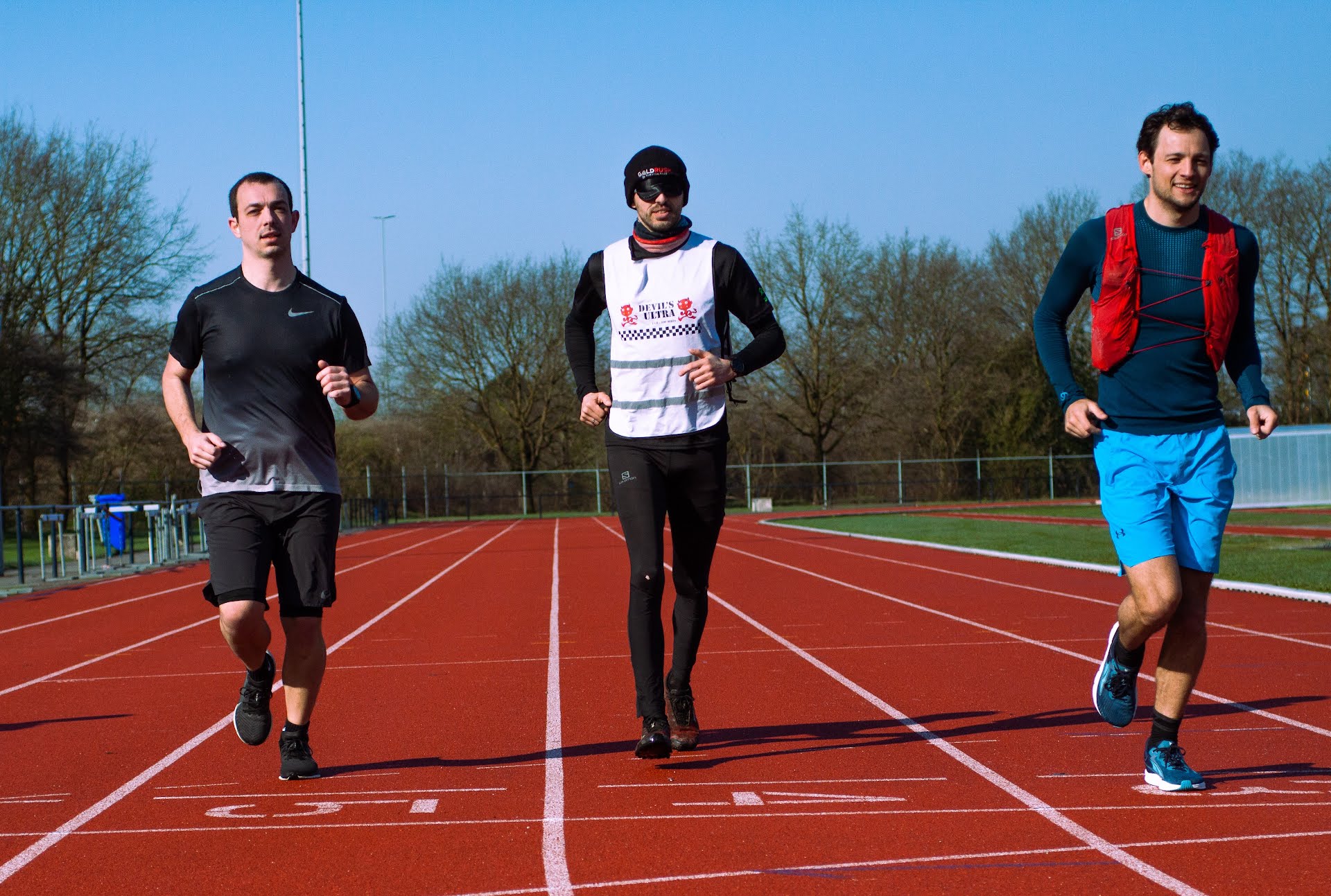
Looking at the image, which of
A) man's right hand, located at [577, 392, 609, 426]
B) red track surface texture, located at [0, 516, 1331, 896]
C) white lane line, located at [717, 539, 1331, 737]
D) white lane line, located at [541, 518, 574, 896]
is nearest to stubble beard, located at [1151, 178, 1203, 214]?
red track surface texture, located at [0, 516, 1331, 896]

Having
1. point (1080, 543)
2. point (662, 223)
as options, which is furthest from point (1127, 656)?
point (1080, 543)

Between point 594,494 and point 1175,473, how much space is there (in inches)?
1748

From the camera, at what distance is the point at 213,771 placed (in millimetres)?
5055

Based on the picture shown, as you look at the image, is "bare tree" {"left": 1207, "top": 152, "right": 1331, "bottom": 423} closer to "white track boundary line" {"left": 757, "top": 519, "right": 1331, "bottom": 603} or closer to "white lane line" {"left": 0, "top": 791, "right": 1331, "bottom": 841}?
"white track boundary line" {"left": 757, "top": 519, "right": 1331, "bottom": 603}

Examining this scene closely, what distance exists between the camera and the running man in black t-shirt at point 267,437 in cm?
455

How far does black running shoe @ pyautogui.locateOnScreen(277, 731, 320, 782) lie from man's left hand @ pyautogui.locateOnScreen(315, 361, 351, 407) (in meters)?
1.21

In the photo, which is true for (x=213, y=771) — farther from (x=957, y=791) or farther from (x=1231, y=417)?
(x=1231, y=417)

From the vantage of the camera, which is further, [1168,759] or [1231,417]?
[1231,417]

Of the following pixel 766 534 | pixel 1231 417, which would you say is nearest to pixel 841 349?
pixel 1231 417

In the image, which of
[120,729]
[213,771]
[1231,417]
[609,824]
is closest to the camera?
[609,824]

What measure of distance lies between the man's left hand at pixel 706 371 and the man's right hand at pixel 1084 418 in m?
1.24

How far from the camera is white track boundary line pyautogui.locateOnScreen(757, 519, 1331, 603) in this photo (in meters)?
10.6

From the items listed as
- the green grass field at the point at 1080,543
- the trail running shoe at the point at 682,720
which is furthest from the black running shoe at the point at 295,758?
the green grass field at the point at 1080,543

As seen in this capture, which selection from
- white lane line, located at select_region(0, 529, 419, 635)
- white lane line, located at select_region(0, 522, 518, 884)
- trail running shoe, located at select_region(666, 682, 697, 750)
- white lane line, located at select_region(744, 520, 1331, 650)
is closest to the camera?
white lane line, located at select_region(0, 522, 518, 884)
